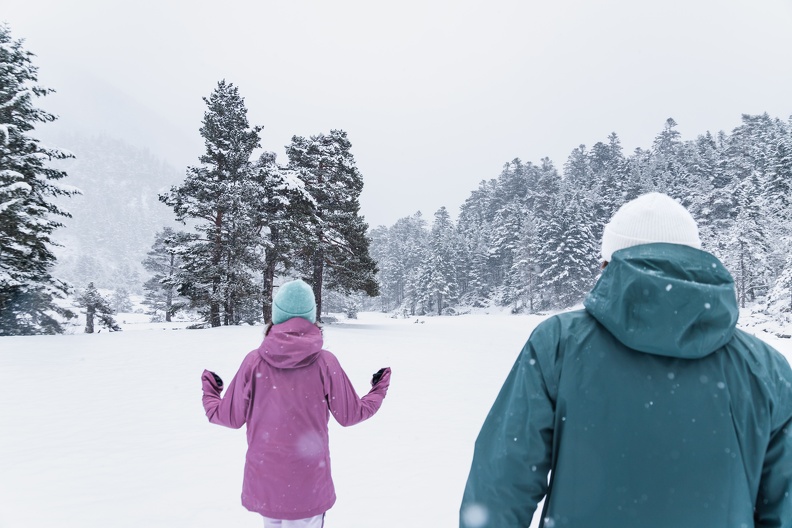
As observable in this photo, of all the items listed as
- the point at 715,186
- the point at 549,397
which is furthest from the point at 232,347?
the point at 715,186

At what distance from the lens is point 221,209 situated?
22000mm

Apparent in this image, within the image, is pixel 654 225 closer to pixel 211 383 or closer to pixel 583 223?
pixel 211 383

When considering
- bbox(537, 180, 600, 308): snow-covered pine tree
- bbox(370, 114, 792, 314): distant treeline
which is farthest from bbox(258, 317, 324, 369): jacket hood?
bbox(537, 180, 600, 308): snow-covered pine tree

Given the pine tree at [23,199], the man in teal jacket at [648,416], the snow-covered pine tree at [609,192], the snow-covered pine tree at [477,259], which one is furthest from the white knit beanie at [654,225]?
the snow-covered pine tree at [477,259]

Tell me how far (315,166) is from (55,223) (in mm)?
13260

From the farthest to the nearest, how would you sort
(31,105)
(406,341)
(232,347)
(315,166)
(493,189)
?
(493,189), (315,166), (406,341), (31,105), (232,347)

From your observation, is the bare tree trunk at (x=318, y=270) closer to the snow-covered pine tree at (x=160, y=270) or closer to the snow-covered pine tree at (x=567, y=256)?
the snow-covered pine tree at (x=160, y=270)

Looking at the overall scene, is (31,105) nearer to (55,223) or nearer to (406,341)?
(55,223)

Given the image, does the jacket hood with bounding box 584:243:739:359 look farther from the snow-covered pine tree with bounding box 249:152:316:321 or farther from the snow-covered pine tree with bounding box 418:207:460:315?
the snow-covered pine tree with bounding box 418:207:460:315

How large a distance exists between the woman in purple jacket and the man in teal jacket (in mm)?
1372

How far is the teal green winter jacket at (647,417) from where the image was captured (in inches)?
53.2

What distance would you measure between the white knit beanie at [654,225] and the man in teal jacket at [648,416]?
0.04 ft

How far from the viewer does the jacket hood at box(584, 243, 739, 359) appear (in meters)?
1.32

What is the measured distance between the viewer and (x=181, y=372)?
12.4 meters
